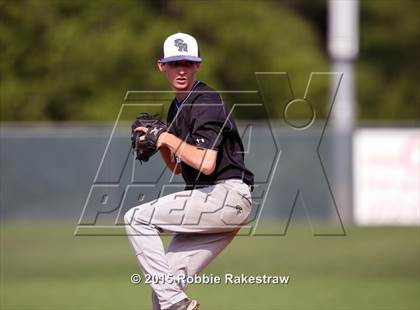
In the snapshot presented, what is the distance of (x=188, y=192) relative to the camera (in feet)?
20.6

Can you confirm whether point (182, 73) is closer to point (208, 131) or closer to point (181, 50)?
point (181, 50)

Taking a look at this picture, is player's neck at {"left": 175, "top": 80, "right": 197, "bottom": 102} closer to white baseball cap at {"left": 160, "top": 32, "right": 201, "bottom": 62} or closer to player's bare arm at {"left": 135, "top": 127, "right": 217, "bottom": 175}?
white baseball cap at {"left": 160, "top": 32, "right": 201, "bottom": 62}

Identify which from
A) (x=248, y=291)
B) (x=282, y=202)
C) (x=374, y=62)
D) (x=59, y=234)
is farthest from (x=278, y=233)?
(x=374, y=62)

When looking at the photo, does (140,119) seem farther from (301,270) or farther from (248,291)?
(301,270)

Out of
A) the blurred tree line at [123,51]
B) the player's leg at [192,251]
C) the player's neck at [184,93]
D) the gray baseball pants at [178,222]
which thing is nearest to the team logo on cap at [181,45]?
the player's neck at [184,93]

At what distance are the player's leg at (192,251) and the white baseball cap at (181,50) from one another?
120 cm

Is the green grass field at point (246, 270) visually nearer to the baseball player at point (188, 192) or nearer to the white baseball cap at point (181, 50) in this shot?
the baseball player at point (188, 192)

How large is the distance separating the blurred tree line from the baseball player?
58.7 ft

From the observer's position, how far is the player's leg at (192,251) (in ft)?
20.8

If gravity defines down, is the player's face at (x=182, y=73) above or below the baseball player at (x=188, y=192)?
above

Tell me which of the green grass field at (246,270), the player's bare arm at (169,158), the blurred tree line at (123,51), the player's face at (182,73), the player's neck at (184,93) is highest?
the blurred tree line at (123,51)

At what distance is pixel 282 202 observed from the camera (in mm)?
20094

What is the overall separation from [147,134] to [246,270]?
6.80 meters

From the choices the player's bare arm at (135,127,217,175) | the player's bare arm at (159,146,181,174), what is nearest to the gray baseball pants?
the player's bare arm at (135,127,217,175)
